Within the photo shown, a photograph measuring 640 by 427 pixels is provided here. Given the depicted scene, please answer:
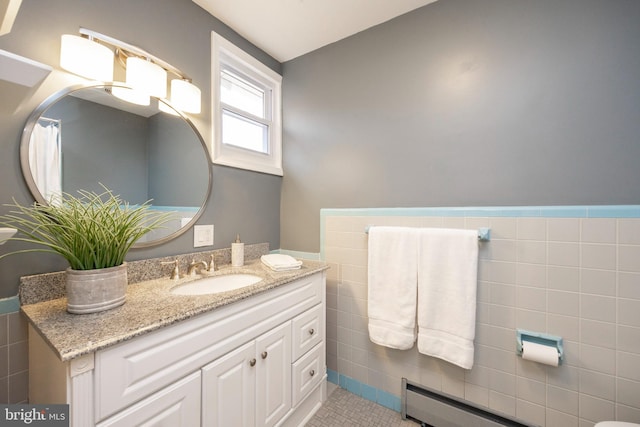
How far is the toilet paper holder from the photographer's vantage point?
43.8 inches

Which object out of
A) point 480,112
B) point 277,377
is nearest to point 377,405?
point 277,377

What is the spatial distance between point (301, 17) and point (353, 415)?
8.08 feet

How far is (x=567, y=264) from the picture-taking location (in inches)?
43.6

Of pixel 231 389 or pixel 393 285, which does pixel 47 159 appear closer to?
pixel 231 389

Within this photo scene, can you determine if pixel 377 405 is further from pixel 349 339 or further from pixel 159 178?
pixel 159 178

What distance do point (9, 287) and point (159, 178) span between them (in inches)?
25.8

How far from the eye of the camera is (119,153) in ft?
3.74

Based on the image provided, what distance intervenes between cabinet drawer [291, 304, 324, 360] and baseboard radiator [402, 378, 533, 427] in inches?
23.5

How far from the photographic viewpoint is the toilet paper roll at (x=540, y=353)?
3.51ft

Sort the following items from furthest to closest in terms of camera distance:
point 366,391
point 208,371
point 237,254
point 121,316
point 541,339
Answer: point 366,391 < point 237,254 < point 541,339 < point 208,371 < point 121,316

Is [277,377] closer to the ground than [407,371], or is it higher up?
higher up

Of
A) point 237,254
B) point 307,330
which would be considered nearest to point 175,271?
point 237,254

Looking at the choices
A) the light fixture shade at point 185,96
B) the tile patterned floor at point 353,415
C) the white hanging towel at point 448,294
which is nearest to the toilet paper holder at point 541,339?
the white hanging towel at point 448,294

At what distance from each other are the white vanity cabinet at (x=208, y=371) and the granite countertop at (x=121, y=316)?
0.14 ft
